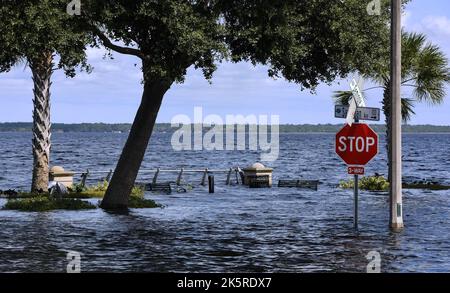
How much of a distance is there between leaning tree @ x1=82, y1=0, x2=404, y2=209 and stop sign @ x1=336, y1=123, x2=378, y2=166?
5200 mm

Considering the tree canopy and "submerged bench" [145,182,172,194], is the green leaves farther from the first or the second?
"submerged bench" [145,182,172,194]

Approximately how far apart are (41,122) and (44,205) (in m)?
6.30

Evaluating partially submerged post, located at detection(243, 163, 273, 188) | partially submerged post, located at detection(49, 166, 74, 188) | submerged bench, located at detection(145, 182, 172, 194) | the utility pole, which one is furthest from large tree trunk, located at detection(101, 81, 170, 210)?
partially submerged post, located at detection(243, 163, 273, 188)

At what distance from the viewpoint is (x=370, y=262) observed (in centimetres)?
1592

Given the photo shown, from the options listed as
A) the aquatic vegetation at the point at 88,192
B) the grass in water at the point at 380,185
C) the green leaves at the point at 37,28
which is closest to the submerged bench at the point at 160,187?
the aquatic vegetation at the point at 88,192

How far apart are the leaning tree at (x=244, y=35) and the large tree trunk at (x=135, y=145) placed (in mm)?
72

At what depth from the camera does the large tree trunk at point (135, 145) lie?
28.3 metres

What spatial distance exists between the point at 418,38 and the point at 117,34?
2283 centimetres

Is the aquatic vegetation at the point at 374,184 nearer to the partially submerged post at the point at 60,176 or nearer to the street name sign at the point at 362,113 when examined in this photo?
the partially submerged post at the point at 60,176

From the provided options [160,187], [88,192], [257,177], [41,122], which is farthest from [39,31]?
[257,177]

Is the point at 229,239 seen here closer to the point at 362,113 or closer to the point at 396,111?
the point at 362,113

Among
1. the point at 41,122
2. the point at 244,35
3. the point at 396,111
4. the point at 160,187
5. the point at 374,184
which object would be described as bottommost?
the point at 160,187

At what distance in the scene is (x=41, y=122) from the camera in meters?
33.8
